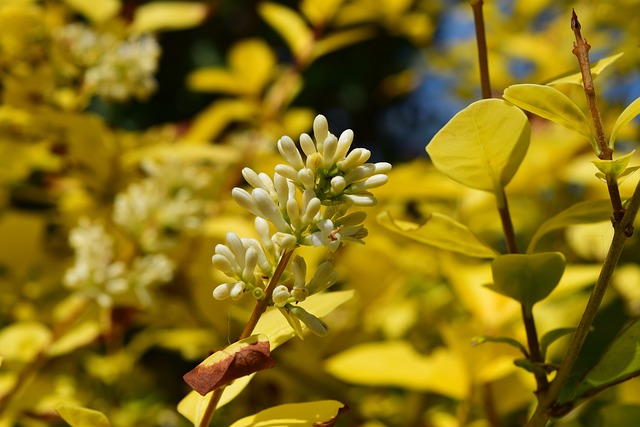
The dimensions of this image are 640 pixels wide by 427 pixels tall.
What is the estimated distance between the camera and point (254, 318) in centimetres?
38

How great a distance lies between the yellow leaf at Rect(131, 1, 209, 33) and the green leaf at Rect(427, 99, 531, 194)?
729mm

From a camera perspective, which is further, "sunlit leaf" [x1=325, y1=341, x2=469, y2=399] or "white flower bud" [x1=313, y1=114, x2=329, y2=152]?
"sunlit leaf" [x1=325, y1=341, x2=469, y2=399]

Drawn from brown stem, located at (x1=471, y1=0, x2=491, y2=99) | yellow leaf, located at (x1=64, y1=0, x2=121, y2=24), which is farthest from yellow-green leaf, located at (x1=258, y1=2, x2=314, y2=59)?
brown stem, located at (x1=471, y1=0, x2=491, y2=99)

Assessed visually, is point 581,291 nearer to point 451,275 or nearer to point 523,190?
point 523,190

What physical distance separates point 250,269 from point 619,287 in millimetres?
939

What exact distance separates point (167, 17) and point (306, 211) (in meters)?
0.80

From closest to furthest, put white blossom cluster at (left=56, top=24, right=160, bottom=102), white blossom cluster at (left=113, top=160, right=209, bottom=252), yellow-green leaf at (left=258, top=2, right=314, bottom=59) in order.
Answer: white blossom cluster at (left=113, top=160, right=209, bottom=252)
white blossom cluster at (left=56, top=24, right=160, bottom=102)
yellow-green leaf at (left=258, top=2, right=314, bottom=59)

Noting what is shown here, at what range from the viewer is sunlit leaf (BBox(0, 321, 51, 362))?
0.74 m

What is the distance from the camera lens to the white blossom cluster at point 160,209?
2.74ft

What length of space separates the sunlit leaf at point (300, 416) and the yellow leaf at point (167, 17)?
788 millimetres

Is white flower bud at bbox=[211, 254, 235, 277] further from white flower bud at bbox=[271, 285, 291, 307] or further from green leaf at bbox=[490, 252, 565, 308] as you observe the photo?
green leaf at bbox=[490, 252, 565, 308]

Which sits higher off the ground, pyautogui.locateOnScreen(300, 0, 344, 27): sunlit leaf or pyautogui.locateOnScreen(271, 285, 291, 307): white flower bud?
pyautogui.locateOnScreen(300, 0, 344, 27): sunlit leaf

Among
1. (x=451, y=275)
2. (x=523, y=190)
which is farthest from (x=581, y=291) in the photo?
(x=451, y=275)

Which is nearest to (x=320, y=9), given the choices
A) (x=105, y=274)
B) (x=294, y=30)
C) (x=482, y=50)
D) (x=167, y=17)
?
(x=294, y=30)
